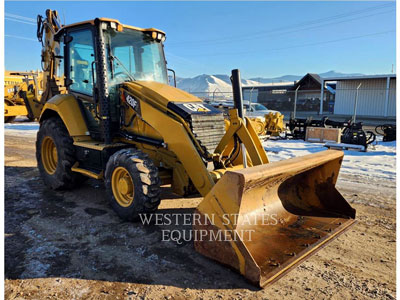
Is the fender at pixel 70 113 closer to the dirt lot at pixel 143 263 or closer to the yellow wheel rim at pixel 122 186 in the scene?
the dirt lot at pixel 143 263

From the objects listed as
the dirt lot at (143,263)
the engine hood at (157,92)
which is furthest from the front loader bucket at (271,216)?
the engine hood at (157,92)

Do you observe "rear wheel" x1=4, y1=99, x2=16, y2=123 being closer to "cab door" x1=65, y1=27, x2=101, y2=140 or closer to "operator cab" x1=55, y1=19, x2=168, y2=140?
"operator cab" x1=55, y1=19, x2=168, y2=140

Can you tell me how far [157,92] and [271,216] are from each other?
2.34 metres

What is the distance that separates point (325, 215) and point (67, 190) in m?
A: 4.42

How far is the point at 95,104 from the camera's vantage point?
505 centimetres

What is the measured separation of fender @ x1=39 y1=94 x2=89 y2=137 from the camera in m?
5.31

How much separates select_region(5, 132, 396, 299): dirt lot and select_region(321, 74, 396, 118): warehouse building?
22037 mm

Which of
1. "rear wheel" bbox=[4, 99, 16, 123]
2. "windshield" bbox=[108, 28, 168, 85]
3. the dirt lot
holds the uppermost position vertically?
"windshield" bbox=[108, 28, 168, 85]

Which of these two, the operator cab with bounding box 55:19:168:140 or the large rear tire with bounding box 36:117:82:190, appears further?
the large rear tire with bounding box 36:117:82:190

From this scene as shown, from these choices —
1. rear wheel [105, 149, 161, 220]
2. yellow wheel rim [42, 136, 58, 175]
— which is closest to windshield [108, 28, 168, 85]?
rear wheel [105, 149, 161, 220]

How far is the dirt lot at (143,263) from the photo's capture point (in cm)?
285

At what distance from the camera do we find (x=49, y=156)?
612 cm

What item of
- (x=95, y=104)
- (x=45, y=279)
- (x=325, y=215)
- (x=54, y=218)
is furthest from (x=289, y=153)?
(x=45, y=279)

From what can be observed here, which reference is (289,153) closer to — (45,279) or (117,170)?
(117,170)
